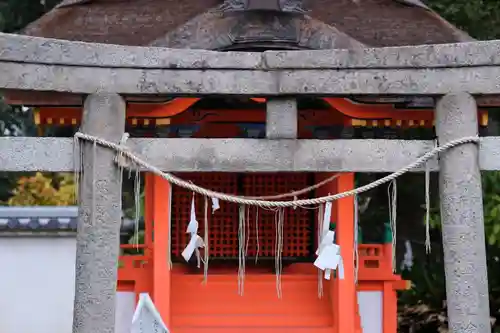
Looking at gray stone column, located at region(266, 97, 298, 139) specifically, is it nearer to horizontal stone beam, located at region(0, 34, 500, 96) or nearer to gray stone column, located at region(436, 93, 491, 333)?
horizontal stone beam, located at region(0, 34, 500, 96)

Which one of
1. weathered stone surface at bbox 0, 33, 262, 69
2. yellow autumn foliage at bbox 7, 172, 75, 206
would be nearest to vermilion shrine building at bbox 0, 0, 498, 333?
weathered stone surface at bbox 0, 33, 262, 69

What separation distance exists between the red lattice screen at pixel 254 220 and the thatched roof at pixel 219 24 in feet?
5.53

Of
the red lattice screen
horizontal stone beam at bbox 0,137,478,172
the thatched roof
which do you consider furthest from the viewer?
the red lattice screen

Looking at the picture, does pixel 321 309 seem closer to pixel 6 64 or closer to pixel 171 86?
pixel 171 86

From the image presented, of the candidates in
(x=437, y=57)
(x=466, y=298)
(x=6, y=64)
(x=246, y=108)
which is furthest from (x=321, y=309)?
(x=6, y=64)

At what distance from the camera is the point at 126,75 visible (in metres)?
4.57

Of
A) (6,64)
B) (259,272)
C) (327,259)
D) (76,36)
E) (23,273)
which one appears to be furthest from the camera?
(23,273)

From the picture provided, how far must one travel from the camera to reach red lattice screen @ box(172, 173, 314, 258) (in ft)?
24.3

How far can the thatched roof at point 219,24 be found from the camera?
5914 millimetres

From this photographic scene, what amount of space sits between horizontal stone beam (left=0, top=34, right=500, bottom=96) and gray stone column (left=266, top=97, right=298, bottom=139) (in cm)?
11

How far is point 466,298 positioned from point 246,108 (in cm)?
318

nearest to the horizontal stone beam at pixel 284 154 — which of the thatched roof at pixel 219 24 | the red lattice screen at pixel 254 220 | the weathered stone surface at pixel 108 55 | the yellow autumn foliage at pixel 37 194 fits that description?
the weathered stone surface at pixel 108 55

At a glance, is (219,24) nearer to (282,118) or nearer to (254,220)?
(282,118)

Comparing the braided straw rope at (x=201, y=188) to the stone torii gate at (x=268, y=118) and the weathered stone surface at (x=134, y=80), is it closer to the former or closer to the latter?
the stone torii gate at (x=268, y=118)
